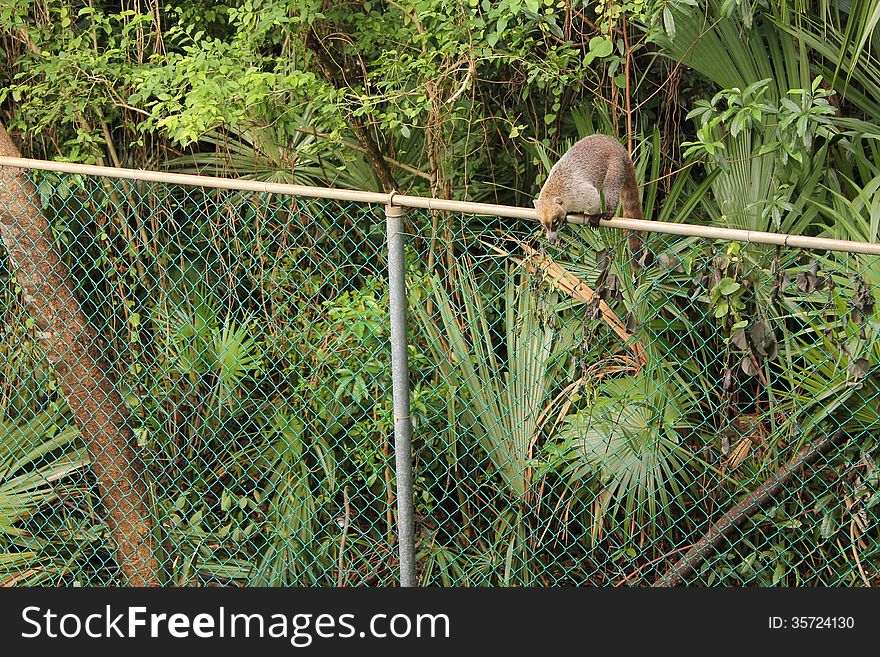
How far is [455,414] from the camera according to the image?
151 inches

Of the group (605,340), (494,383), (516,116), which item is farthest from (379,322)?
(516,116)

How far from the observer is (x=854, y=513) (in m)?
3.46

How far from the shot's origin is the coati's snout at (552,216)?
3.22 meters

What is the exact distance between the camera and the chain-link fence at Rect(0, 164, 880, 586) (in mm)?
3535

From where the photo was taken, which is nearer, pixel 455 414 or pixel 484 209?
pixel 484 209

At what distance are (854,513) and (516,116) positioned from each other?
2.39 meters

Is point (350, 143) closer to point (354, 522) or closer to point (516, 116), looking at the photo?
point (516, 116)

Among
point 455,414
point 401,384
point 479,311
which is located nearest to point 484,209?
point 401,384

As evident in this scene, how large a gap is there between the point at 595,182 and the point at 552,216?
0.50 m

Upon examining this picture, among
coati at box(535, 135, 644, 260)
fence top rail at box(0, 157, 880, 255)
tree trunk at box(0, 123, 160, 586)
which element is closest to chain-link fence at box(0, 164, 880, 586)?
tree trunk at box(0, 123, 160, 586)

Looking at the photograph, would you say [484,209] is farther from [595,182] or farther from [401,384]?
[595,182]

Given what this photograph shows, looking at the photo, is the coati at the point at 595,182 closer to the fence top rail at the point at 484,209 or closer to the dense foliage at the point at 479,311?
the dense foliage at the point at 479,311

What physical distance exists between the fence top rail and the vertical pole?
0.11 m

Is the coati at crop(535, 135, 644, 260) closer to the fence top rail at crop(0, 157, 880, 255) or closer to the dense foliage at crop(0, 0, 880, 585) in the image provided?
the dense foliage at crop(0, 0, 880, 585)
